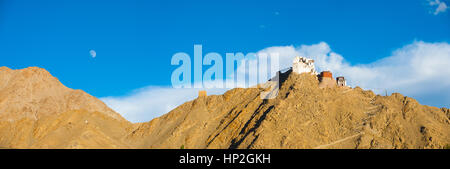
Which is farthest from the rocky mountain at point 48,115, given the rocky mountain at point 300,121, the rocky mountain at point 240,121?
the rocky mountain at point 300,121

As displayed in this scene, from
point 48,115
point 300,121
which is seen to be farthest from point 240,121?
point 48,115

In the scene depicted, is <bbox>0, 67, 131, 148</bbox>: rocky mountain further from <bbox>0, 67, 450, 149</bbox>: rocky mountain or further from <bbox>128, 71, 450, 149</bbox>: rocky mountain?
<bbox>128, 71, 450, 149</bbox>: rocky mountain

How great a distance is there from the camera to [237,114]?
90.7 metres

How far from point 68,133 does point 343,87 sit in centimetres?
6008

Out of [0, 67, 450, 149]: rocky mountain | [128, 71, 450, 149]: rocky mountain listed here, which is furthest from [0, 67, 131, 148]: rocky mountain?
[128, 71, 450, 149]: rocky mountain

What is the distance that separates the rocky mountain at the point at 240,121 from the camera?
75312 millimetres

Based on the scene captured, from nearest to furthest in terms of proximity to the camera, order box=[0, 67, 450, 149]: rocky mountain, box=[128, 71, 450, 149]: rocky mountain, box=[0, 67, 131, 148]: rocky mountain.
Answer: box=[128, 71, 450, 149]: rocky mountain < box=[0, 67, 450, 149]: rocky mountain < box=[0, 67, 131, 148]: rocky mountain

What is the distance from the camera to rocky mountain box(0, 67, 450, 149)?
247ft

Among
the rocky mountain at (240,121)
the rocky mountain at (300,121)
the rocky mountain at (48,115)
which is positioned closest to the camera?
the rocky mountain at (300,121)

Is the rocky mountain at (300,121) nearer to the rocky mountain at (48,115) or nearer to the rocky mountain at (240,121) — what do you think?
the rocky mountain at (240,121)

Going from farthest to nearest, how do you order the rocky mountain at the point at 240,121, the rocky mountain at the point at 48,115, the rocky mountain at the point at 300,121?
the rocky mountain at the point at 48,115, the rocky mountain at the point at 240,121, the rocky mountain at the point at 300,121

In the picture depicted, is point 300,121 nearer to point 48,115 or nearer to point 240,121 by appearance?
point 240,121

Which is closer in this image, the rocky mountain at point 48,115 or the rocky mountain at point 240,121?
the rocky mountain at point 240,121
